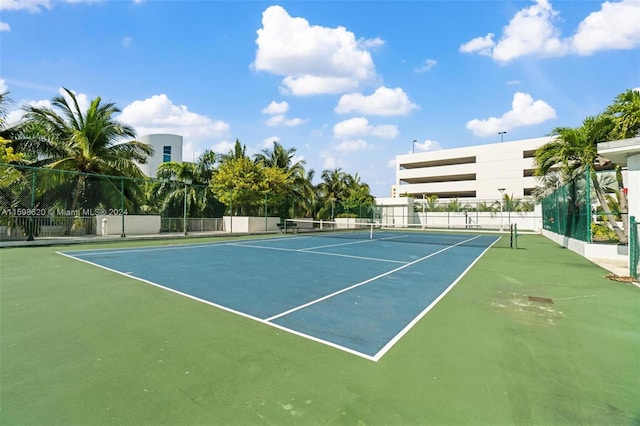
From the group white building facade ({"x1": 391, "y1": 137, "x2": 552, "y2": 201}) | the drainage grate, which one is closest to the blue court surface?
the drainage grate

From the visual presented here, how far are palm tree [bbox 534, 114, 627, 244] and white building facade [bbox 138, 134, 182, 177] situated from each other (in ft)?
188

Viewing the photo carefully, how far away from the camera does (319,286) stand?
721 centimetres

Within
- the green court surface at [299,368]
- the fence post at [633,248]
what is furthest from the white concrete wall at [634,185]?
the green court surface at [299,368]

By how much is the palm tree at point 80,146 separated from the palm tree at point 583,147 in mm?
23649

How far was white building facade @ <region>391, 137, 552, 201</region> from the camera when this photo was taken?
176 ft

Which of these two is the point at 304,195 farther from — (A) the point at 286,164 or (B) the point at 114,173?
(B) the point at 114,173

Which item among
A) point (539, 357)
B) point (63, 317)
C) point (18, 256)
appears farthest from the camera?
point (18, 256)

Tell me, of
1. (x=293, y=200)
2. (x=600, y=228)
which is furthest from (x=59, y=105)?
(x=600, y=228)

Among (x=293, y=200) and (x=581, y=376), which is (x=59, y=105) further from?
(x=581, y=376)

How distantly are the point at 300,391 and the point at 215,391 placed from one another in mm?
752

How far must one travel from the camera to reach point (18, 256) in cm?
1152

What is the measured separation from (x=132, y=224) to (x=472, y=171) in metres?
54.6

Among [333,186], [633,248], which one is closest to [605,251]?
[633,248]

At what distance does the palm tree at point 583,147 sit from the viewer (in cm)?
1473
